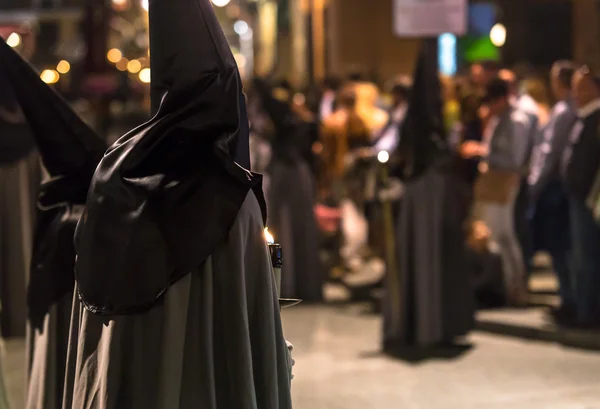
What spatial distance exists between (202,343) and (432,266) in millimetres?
5983

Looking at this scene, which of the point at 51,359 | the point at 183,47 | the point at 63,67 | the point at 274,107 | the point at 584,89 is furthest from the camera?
the point at 63,67

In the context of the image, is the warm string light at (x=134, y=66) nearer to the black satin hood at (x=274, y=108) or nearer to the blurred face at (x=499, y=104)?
the black satin hood at (x=274, y=108)

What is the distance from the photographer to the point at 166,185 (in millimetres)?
3850

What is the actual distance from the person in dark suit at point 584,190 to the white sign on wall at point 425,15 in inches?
48.2

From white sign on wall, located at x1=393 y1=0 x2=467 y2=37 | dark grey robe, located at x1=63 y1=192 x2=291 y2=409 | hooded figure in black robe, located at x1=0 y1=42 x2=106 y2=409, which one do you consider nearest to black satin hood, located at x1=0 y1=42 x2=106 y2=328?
hooded figure in black robe, located at x1=0 y1=42 x2=106 y2=409

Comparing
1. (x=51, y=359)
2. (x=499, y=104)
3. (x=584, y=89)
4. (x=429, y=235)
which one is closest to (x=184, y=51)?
(x=51, y=359)

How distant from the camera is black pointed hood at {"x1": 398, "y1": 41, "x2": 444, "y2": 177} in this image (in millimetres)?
9625

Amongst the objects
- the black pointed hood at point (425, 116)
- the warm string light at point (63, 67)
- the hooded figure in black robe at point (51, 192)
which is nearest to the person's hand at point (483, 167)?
the black pointed hood at point (425, 116)

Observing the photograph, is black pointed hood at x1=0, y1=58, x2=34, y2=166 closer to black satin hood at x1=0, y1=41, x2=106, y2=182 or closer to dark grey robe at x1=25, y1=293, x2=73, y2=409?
black satin hood at x1=0, y1=41, x2=106, y2=182

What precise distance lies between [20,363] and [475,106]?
5723mm

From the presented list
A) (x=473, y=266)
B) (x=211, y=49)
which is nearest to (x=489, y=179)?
(x=473, y=266)

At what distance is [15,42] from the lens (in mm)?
9109

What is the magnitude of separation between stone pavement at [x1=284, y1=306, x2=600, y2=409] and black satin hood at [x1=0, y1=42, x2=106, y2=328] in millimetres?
3219

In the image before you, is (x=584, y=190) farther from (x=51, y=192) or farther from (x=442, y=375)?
(x=51, y=192)
